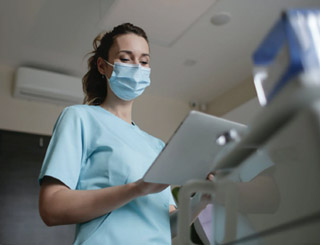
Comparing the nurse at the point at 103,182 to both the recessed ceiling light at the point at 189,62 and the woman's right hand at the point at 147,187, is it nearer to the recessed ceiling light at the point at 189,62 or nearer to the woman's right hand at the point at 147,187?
the woman's right hand at the point at 147,187

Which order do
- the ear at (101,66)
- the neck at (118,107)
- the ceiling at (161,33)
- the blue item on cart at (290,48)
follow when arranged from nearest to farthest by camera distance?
the blue item on cart at (290,48)
the neck at (118,107)
the ear at (101,66)
the ceiling at (161,33)

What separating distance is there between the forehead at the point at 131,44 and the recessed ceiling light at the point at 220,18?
1498 millimetres

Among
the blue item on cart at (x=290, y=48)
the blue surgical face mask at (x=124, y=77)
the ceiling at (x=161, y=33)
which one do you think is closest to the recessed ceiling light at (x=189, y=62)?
the ceiling at (x=161, y=33)

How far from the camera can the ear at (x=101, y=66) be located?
126 centimetres

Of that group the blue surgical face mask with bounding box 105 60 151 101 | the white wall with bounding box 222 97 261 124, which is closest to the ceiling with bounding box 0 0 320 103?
the white wall with bounding box 222 97 261 124

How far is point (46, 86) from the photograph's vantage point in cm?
309

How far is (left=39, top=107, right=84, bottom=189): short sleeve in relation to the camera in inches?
33.8

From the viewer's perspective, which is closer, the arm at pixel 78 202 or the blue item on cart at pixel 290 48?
the blue item on cart at pixel 290 48

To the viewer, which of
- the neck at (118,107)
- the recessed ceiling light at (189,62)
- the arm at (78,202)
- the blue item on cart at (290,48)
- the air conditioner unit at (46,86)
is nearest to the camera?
the blue item on cart at (290,48)

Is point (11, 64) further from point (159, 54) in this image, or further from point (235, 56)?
point (235, 56)

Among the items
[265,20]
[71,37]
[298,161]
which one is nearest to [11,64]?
[71,37]

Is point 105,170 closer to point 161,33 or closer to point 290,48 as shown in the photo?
point 290,48

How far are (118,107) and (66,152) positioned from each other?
300mm

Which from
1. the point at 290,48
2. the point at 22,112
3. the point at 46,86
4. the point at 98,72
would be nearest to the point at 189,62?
the point at 46,86
